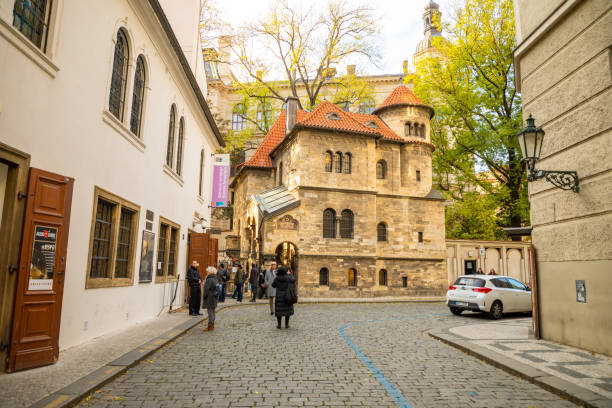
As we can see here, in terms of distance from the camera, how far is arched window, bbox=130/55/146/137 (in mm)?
10898

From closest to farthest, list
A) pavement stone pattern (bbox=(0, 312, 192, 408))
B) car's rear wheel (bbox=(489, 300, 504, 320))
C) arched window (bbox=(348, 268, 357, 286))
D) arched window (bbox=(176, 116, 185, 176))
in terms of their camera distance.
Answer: pavement stone pattern (bbox=(0, 312, 192, 408))
car's rear wheel (bbox=(489, 300, 504, 320))
arched window (bbox=(176, 116, 185, 176))
arched window (bbox=(348, 268, 357, 286))

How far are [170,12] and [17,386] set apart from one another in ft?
44.4

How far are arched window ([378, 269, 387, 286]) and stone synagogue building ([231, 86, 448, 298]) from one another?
7cm

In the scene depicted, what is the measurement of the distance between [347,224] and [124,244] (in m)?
17.8

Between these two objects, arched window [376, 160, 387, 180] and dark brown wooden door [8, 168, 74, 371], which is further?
arched window [376, 160, 387, 180]

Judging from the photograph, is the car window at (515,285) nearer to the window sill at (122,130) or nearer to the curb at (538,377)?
the curb at (538,377)

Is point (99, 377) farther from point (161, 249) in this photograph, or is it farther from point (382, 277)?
point (382, 277)

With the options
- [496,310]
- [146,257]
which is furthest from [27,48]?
[496,310]

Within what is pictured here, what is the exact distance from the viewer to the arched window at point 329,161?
27066mm

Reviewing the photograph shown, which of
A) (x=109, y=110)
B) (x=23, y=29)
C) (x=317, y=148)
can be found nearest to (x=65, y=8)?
(x=23, y=29)

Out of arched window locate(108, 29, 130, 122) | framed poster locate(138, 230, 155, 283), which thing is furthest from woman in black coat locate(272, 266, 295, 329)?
arched window locate(108, 29, 130, 122)

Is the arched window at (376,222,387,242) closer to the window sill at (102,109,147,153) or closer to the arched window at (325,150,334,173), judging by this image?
the arched window at (325,150,334,173)

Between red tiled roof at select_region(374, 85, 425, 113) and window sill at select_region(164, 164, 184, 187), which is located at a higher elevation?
red tiled roof at select_region(374, 85, 425, 113)

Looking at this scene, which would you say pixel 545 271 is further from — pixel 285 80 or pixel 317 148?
pixel 285 80
